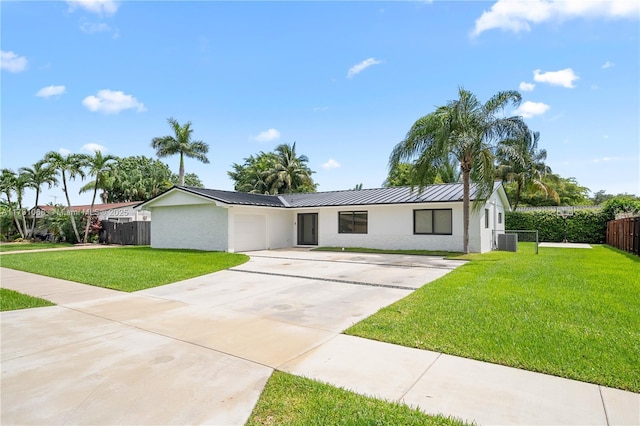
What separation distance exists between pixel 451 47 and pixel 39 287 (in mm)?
14438

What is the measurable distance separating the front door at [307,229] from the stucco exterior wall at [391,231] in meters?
1.15

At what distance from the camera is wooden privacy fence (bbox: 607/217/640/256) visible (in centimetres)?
1382

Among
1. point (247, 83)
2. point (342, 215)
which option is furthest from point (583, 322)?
point (247, 83)

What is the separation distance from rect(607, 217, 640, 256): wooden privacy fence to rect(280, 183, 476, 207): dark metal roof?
6.24m

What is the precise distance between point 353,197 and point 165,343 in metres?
16.6

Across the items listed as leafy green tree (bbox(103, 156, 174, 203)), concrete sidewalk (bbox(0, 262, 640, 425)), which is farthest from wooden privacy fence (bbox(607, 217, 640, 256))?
leafy green tree (bbox(103, 156, 174, 203))

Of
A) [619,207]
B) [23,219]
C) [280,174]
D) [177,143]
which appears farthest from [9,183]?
[619,207]

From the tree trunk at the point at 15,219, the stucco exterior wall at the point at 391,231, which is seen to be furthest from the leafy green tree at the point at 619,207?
the tree trunk at the point at 15,219

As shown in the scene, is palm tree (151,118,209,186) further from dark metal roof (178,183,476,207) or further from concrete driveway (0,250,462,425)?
concrete driveway (0,250,462,425)

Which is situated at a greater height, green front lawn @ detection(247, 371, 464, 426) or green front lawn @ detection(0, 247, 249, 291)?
green front lawn @ detection(247, 371, 464, 426)

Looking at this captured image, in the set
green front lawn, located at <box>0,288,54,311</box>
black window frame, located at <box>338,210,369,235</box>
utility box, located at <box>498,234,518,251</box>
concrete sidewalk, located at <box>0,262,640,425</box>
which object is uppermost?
black window frame, located at <box>338,210,369,235</box>

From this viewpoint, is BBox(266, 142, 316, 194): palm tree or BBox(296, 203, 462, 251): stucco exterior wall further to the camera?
BBox(266, 142, 316, 194): palm tree

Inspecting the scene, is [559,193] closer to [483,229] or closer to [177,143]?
[483,229]

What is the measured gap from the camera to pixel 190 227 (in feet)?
64.3
